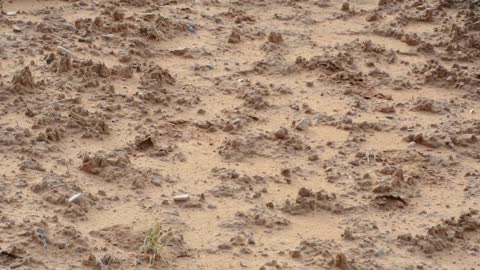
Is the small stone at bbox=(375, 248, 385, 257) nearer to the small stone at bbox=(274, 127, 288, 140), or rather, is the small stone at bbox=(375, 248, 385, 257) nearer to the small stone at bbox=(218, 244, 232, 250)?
the small stone at bbox=(218, 244, 232, 250)

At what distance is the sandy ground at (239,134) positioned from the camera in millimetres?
3564

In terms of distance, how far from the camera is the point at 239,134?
14.8 ft

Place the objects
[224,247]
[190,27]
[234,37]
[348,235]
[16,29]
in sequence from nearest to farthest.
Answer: [224,247]
[348,235]
[16,29]
[234,37]
[190,27]

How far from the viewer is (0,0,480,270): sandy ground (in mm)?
3564

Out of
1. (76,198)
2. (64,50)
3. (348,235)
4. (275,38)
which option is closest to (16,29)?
(64,50)

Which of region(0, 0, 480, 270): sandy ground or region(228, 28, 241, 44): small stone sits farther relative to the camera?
region(228, 28, 241, 44): small stone

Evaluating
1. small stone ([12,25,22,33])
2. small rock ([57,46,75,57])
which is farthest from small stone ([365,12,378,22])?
small stone ([12,25,22,33])

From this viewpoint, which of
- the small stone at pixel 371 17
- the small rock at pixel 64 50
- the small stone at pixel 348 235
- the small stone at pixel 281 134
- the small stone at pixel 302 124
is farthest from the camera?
the small stone at pixel 371 17

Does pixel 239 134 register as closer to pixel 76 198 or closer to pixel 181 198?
pixel 181 198

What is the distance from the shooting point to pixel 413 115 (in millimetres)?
4918

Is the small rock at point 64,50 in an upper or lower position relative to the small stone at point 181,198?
upper

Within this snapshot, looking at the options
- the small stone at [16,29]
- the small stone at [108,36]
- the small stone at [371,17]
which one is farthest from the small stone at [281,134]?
the small stone at [371,17]

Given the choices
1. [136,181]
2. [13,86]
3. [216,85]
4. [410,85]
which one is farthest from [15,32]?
[410,85]

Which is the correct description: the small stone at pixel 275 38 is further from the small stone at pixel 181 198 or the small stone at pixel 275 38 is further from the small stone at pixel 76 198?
the small stone at pixel 76 198
